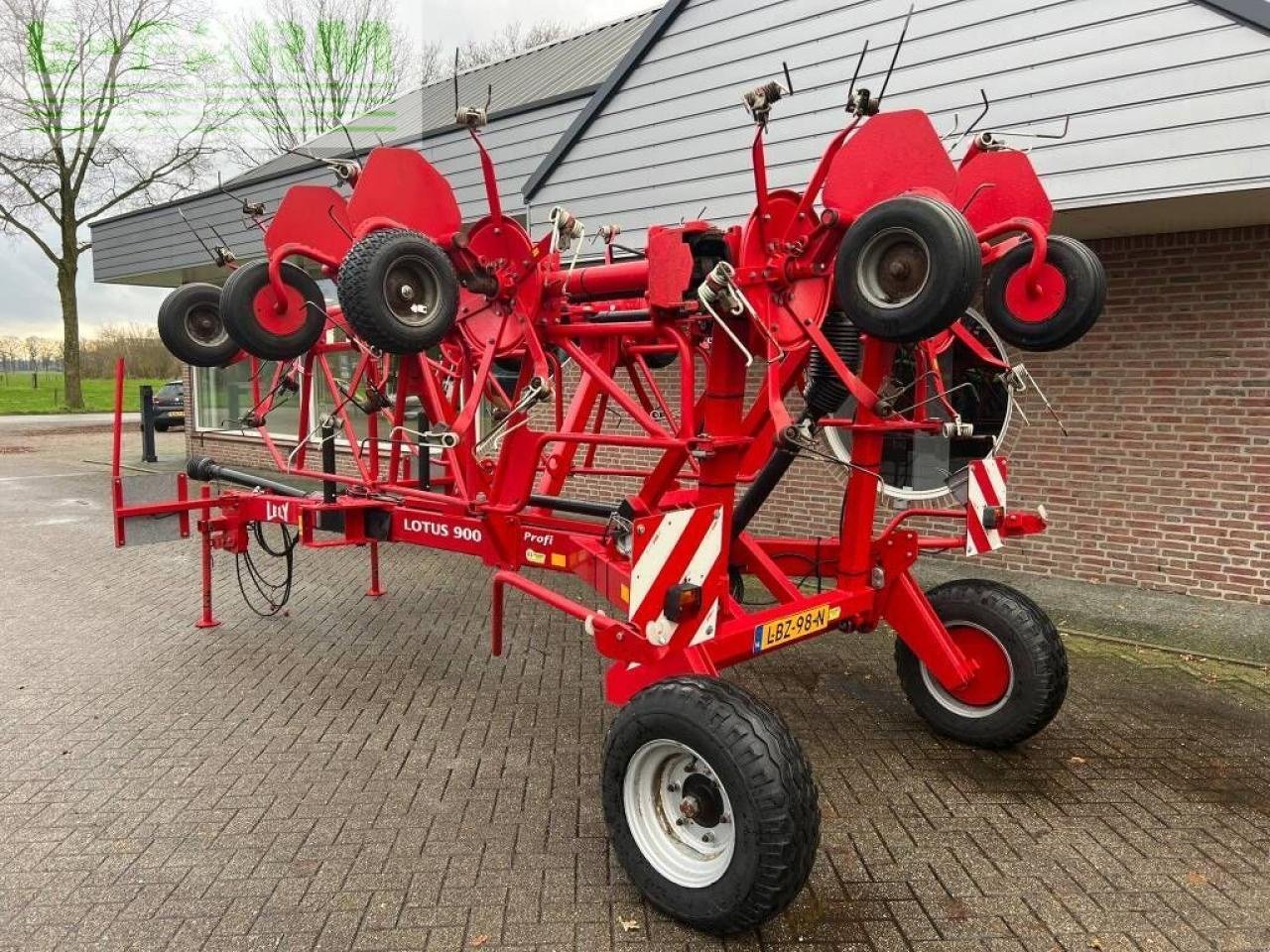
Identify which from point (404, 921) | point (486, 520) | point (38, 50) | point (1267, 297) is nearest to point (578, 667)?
point (486, 520)

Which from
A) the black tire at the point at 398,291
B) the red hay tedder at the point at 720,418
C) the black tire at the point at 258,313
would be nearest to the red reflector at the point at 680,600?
the red hay tedder at the point at 720,418

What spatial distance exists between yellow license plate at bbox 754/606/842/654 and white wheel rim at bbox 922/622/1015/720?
2.72ft

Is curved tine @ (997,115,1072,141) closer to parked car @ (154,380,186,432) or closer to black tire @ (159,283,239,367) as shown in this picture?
black tire @ (159,283,239,367)

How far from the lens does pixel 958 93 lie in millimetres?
5539

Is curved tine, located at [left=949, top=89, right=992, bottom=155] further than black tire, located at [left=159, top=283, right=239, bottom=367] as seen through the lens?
No

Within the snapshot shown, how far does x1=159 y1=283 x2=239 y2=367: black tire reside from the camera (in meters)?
5.53

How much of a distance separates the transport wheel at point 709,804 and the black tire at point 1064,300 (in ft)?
6.76

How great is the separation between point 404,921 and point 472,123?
3.10 metres

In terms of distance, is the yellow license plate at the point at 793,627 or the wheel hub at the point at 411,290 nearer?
the yellow license plate at the point at 793,627

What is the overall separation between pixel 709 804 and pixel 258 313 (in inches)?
136

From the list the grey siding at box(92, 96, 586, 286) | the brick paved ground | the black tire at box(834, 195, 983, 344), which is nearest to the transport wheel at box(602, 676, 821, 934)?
the brick paved ground

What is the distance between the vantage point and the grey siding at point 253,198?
29.5ft

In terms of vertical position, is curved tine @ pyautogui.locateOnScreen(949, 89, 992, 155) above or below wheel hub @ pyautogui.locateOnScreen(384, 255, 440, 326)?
above

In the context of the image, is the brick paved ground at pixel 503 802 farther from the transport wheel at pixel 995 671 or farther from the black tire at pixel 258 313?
the black tire at pixel 258 313
